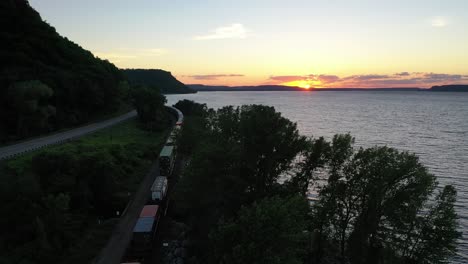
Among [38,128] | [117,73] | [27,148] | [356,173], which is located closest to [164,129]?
[38,128]

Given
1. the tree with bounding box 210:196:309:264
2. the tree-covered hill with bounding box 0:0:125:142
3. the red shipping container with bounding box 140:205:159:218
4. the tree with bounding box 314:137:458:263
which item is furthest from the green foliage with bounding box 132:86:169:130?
the tree with bounding box 210:196:309:264

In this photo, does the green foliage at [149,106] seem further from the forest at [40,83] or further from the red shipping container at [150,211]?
the red shipping container at [150,211]

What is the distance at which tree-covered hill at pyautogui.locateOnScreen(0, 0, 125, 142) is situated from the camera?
63219 mm

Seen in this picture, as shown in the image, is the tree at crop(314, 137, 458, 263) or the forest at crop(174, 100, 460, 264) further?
the forest at crop(174, 100, 460, 264)

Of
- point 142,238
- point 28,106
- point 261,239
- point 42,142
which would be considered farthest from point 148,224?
point 28,106

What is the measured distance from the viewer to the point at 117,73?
6024 inches

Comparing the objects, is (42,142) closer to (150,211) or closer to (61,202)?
(61,202)

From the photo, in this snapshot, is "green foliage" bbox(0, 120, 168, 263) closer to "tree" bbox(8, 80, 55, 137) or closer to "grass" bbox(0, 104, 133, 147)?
"grass" bbox(0, 104, 133, 147)

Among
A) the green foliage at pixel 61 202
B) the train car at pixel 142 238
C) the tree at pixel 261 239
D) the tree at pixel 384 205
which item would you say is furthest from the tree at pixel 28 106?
the tree at pixel 261 239

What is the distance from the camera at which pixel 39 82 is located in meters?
66.9

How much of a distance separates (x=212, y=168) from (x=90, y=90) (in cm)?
6720

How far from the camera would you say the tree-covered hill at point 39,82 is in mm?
63219

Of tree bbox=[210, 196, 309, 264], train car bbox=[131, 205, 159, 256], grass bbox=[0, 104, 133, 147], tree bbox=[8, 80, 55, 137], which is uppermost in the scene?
tree bbox=[8, 80, 55, 137]

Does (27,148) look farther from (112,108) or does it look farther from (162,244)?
(112,108)
